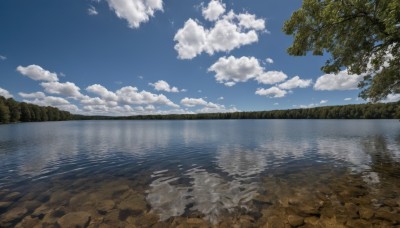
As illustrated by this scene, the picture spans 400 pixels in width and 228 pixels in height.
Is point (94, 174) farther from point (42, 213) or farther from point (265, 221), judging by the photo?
point (265, 221)

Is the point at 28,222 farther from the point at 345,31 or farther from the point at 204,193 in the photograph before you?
the point at 345,31

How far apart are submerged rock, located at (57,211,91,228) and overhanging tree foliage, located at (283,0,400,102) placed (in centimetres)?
1742

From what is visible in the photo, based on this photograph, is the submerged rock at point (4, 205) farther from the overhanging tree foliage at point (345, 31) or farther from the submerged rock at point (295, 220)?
the overhanging tree foliage at point (345, 31)

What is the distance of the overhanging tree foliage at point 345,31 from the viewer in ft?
39.2

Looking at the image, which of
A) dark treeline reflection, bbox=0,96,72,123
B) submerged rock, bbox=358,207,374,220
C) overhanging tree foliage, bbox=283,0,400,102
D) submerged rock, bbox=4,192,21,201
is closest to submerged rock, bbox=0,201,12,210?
submerged rock, bbox=4,192,21,201

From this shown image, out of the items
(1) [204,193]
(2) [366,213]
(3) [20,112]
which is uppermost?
(3) [20,112]

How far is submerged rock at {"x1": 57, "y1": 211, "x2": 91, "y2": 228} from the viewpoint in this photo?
873 cm

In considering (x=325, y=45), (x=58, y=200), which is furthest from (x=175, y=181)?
(x=325, y=45)

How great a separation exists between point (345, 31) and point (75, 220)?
2104cm

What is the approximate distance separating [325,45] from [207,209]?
50.5 ft

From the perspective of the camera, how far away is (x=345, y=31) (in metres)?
14.2

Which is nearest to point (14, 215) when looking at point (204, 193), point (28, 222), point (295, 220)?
point (28, 222)

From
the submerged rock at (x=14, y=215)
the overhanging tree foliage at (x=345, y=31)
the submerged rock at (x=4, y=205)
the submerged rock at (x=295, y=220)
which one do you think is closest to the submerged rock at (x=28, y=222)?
the submerged rock at (x=14, y=215)

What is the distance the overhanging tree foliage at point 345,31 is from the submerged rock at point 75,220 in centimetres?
1742
